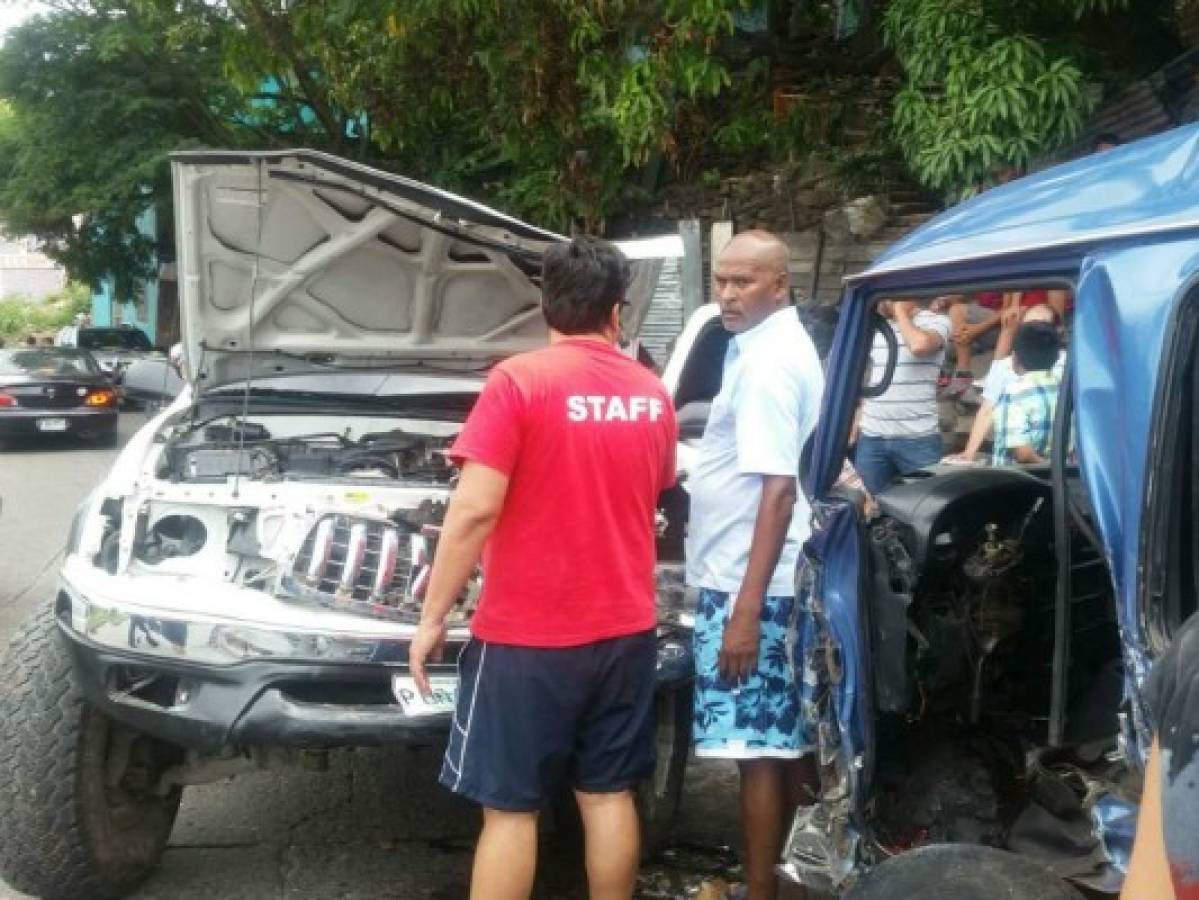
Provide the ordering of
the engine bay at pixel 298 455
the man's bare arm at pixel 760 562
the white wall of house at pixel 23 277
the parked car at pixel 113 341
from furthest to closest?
the white wall of house at pixel 23 277
the parked car at pixel 113 341
the engine bay at pixel 298 455
the man's bare arm at pixel 760 562

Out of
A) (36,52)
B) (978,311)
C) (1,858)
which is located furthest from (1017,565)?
(36,52)

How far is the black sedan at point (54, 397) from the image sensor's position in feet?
55.1

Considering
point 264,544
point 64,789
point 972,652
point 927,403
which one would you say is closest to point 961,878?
point 972,652

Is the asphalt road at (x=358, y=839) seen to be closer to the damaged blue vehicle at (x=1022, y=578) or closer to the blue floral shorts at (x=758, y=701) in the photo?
the blue floral shorts at (x=758, y=701)

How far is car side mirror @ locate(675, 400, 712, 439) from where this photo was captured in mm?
5266

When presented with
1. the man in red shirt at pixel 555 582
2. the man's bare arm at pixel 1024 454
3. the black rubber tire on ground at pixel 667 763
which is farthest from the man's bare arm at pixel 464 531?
the man's bare arm at pixel 1024 454

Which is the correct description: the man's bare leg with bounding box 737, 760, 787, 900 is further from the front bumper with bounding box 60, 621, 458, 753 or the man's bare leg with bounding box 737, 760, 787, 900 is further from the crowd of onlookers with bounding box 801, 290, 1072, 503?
the crowd of onlookers with bounding box 801, 290, 1072, 503

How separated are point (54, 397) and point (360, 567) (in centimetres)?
1436

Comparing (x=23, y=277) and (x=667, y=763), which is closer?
(x=667, y=763)

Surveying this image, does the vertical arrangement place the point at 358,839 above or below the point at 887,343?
below

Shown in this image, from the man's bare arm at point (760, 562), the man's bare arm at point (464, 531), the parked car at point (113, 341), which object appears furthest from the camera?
the parked car at point (113, 341)

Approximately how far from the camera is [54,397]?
55.7ft

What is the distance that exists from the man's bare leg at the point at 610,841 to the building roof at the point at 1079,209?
4.55 feet

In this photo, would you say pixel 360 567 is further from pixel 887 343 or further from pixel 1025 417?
pixel 1025 417
